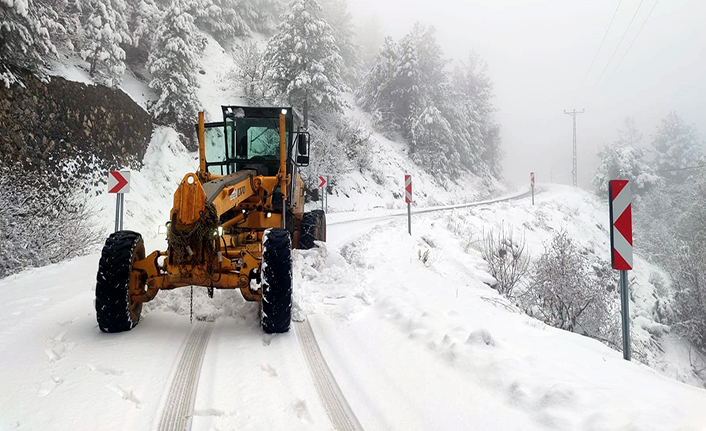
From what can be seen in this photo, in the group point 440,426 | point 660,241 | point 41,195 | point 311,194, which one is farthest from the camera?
point 660,241

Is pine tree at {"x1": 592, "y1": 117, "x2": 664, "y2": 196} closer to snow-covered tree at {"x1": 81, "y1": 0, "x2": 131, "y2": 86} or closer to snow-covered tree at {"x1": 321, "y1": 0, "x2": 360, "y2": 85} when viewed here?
snow-covered tree at {"x1": 321, "y1": 0, "x2": 360, "y2": 85}

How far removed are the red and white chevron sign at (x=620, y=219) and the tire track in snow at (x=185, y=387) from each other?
4318mm

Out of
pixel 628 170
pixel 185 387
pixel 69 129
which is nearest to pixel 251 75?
pixel 69 129

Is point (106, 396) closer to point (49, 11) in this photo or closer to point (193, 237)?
point (193, 237)

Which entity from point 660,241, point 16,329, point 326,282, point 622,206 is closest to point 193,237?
point 16,329

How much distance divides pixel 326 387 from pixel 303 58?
21960 millimetres

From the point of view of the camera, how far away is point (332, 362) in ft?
11.6

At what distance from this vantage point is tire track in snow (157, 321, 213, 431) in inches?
99.0

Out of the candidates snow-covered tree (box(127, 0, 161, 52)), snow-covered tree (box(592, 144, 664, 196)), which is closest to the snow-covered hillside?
snow-covered tree (box(127, 0, 161, 52))

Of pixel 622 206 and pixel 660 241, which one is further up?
pixel 622 206

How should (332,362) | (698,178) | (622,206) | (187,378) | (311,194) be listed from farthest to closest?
(698,178) < (311,194) < (622,206) < (332,362) < (187,378)

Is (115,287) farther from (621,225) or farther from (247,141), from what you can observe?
(621,225)

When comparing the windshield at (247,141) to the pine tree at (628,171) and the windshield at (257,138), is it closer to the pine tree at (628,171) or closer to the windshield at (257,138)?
the windshield at (257,138)

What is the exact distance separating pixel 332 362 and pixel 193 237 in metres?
1.80
